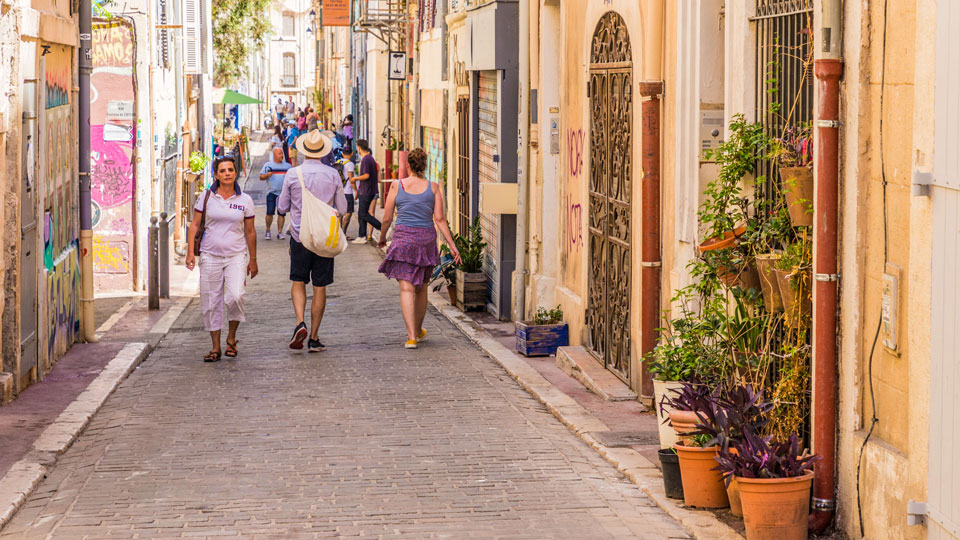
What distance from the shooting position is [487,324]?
14.6 metres

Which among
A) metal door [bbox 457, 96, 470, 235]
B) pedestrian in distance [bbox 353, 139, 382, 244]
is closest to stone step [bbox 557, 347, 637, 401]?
metal door [bbox 457, 96, 470, 235]

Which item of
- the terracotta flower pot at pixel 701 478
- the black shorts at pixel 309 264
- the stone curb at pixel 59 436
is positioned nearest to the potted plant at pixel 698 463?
the terracotta flower pot at pixel 701 478

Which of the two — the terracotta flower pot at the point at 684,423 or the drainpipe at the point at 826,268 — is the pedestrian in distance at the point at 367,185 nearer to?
the terracotta flower pot at the point at 684,423

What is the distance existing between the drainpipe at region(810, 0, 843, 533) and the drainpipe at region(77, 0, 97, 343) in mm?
8165

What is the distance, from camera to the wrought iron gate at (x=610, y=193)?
33.5 ft

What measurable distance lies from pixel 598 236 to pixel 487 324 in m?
3.62

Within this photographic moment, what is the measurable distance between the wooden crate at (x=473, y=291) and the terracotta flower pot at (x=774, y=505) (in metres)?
9.50

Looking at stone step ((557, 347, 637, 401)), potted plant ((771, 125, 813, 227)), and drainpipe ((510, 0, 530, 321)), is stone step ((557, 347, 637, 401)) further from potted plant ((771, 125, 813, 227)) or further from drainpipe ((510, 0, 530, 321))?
potted plant ((771, 125, 813, 227))

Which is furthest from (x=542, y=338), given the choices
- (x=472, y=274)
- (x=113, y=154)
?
(x=113, y=154)

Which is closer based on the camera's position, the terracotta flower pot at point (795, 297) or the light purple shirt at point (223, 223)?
the terracotta flower pot at point (795, 297)

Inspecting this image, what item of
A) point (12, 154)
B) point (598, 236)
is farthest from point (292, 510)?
point (598, 236)

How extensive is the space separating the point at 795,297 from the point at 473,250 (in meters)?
9.46

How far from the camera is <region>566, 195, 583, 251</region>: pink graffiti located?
39.4ft

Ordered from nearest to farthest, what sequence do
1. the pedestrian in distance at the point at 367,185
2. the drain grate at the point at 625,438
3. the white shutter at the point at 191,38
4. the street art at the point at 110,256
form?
1. the drain grate at the point at 625,438
2. the street art at the point at 110,256
3. the pedestrian in distance at the point at 367,185
4. the white shutter at the point at 191,38
